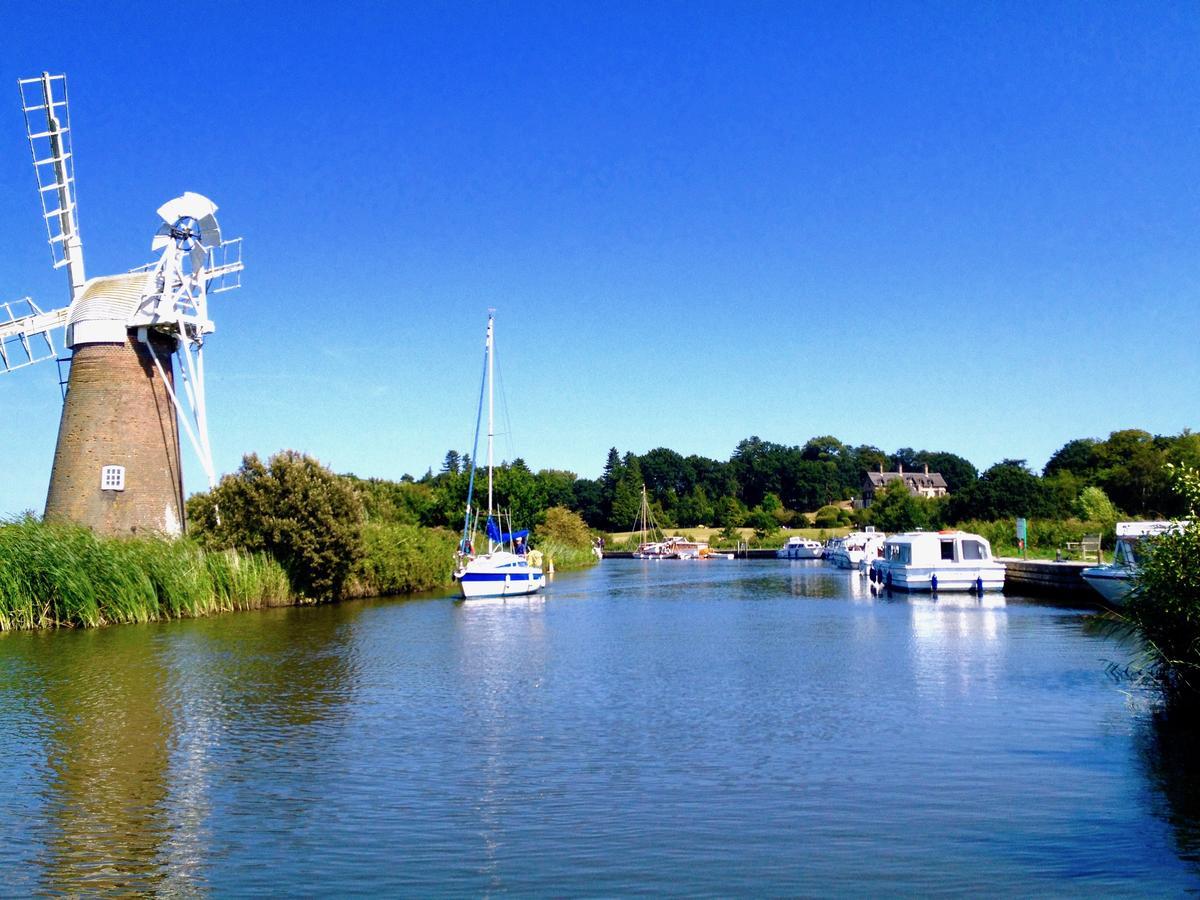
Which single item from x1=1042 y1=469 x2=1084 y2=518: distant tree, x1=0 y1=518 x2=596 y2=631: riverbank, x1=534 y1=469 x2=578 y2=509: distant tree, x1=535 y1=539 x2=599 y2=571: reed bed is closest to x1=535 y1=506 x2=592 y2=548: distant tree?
x1=535 y1=539 x2=599 y2=571: reed bed

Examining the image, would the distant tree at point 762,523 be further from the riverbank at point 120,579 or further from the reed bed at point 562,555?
the riverbank at point 120,579

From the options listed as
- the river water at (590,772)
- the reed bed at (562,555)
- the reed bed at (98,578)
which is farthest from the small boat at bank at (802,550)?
the river water at (590,772)

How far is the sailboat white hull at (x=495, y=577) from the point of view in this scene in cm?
4553

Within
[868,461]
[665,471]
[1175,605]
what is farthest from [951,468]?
[1175,605]

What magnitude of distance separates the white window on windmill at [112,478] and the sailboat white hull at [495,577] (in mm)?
14254

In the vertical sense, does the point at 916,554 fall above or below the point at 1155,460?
below

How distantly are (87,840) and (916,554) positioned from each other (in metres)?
43.1

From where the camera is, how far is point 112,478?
130ft

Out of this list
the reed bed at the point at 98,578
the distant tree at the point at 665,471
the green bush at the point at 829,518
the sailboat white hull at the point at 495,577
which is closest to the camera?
the reed bed at the point at 98,578

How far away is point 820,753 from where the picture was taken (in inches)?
581

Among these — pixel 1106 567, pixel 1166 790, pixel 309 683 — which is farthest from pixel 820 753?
pixel 1106 567

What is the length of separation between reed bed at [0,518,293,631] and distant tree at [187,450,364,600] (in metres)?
2.96

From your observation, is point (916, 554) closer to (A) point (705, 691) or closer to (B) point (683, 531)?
(A) point (705, 691)

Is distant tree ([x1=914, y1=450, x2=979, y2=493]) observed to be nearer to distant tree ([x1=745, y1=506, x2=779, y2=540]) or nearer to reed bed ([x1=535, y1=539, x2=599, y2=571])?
distant tree ([x1=745, y1=506, x2=779, y2=540])
